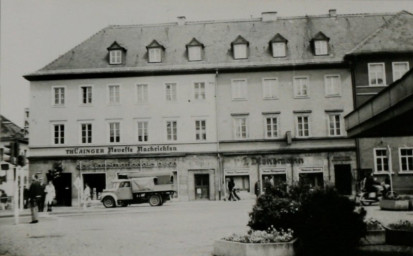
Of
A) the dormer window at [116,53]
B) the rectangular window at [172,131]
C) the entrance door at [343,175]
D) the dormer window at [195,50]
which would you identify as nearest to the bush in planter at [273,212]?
the entrance door at [343,175]

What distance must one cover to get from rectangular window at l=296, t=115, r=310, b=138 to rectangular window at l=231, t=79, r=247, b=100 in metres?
3.59

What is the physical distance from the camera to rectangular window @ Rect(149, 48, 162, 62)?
93.1ft

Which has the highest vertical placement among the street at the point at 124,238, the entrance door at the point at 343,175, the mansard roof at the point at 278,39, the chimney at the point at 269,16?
the chimney at the point at 269,16

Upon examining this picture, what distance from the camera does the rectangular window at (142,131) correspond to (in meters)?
26.9

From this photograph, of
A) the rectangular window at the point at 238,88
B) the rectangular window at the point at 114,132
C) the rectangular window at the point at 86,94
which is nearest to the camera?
the rectangular window at the point at 238,88

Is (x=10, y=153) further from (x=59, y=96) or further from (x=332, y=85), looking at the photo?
(x=59, y=96)

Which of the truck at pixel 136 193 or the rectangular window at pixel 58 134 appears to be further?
the rectangular window at pixel 58 134

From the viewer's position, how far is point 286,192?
8711mm

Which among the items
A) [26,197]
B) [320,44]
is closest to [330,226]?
[320,44]

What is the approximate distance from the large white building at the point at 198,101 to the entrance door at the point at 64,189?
0.12 metres

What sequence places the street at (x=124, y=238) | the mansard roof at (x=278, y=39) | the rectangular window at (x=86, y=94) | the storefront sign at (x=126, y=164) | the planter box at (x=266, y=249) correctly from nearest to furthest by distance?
the planter box at (x=266, y=249)
the street at (x=124, y=238)
the storefront sign at (x=126, y=164)
the mansard roof at (x=278, y=39)
the rectangular window at (x=86, y=94)

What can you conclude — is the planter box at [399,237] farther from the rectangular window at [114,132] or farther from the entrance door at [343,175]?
the rectangular window at [114,132]

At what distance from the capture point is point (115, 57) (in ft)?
94.5

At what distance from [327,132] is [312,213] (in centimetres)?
1617
